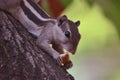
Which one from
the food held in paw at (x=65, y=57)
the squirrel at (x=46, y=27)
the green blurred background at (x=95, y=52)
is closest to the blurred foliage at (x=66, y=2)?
the squirrel at (x=46, y=27)

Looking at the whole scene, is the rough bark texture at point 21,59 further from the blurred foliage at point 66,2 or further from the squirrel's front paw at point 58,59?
the blurred foliage at point 66,2

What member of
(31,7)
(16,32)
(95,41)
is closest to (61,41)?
(31,7)

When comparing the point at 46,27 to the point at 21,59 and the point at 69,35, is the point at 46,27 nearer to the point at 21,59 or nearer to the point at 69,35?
the point at 69,35

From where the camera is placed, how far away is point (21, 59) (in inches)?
89.7

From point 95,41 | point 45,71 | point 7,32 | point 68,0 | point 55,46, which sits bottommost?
point 45,71

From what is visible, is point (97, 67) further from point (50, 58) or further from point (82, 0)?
point (50, 58)

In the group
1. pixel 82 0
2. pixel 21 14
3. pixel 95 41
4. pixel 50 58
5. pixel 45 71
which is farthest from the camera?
pixel 95 41

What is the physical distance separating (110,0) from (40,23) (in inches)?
13.2

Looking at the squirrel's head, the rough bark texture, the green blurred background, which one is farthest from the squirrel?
the green blurred background

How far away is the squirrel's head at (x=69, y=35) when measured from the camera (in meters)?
2.75

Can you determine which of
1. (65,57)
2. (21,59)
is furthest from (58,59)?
(21,59)

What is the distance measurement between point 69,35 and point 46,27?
11cm

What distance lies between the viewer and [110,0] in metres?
2.76

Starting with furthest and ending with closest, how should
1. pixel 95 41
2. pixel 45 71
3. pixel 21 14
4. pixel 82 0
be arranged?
pixel 95 41, pixel 82 0, pixel 21 14, pixel 45 71
